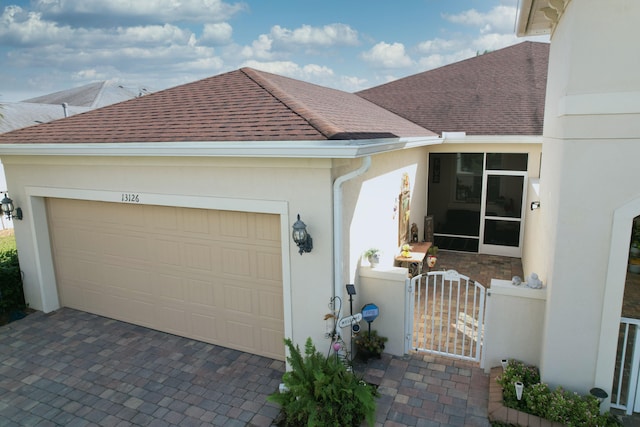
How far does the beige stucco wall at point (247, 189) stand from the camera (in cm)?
570

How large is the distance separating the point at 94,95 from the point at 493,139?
1244 inches

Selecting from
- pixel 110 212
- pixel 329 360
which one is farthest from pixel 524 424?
pixel 110 212

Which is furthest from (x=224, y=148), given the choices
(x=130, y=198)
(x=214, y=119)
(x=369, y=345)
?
(x=369, y=345)

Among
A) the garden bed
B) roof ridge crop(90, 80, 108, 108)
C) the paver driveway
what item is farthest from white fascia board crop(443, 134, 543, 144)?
roof ridge crop(90, 80, 108, 108)

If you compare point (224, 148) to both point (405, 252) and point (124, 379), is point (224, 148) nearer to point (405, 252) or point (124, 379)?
point (124, 379)

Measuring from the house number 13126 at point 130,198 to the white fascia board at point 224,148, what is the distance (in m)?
0.78

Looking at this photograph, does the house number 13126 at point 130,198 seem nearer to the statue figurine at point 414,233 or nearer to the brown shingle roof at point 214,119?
the brown shingle roof at point 214,119

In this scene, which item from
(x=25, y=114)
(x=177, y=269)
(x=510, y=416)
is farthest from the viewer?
(x=25, y=114)

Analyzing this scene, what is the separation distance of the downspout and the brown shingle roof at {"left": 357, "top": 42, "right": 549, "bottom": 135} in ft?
24.5

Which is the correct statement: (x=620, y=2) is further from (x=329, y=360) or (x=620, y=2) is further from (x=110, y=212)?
(x=110, y=212)

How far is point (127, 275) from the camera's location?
8000mm

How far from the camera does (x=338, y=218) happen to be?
564 cm

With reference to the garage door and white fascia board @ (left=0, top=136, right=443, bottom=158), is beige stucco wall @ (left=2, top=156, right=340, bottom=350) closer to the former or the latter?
white fascia board @ (left=0, top=136, right=443, bottom=158)

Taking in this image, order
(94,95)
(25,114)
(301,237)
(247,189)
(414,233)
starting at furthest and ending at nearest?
(94,95) → (25,114) → (414,233) → (247,189) → (301,237)
